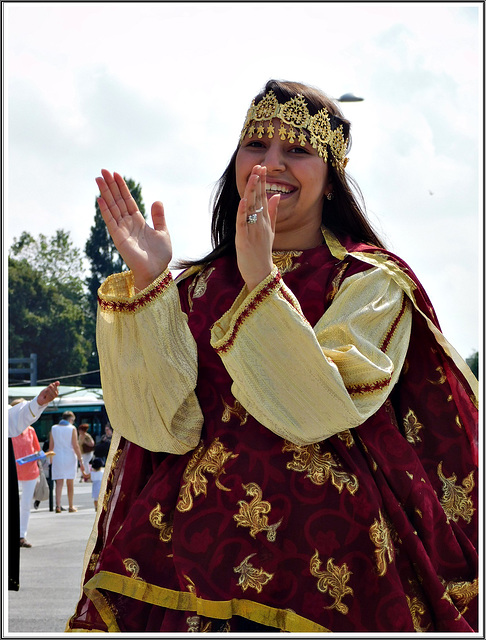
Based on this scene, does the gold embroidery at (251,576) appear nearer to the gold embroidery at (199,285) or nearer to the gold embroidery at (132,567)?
the gold embroidery at (132,567)

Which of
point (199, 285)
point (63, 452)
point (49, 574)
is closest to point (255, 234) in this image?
point (199, 285)

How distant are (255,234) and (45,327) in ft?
184

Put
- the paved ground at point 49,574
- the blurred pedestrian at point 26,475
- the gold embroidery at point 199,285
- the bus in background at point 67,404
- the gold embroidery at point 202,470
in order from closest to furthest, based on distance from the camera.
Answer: the gold embroidery at point 202,470, the gold embroidery at point 199,285, the paved ground at point 49,574, the blurred pedestrian at point 26,475, the bus in background at point 67,404

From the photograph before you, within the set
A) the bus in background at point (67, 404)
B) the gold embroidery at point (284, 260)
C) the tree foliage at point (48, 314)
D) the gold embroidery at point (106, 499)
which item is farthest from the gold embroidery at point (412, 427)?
the tree foliage at point (48, 314)

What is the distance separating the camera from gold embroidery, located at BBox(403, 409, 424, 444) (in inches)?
126

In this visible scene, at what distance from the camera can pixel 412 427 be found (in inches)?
126

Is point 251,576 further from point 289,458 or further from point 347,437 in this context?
point 347,437

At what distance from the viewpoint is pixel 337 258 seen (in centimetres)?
325

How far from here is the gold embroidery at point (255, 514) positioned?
9.52 ft

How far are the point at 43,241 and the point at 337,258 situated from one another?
5808cm

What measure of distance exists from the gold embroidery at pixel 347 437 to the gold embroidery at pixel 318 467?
0.07 m

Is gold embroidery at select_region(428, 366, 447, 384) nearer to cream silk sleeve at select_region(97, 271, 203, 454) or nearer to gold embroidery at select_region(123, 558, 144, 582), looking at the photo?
cream silk sleeve at select_region(97, 271, 203, 454)

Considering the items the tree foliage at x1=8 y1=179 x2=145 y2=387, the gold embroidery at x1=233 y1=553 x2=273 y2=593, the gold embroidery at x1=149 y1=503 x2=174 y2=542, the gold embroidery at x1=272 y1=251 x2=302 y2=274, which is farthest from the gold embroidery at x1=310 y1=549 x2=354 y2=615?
the tree foliage at x1=8 y1=179 x2=145 y2=387

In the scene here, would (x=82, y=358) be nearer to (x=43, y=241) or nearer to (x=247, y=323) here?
(x=43, y=241)
